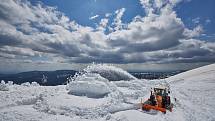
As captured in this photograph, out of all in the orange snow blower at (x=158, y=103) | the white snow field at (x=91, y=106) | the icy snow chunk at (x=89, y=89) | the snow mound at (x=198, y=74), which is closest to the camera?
the white snow field at (x=91, y=106)

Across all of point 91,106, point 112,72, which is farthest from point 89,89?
point 112,72

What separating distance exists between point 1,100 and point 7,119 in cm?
480

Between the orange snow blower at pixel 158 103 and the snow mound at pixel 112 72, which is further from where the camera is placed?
the snow mound at pixel 112 72

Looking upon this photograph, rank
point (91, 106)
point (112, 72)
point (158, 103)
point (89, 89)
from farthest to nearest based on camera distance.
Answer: point (112, 72), point (89, 89), point (158, 103), point (91, 106)

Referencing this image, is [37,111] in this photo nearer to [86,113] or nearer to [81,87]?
[86,113]

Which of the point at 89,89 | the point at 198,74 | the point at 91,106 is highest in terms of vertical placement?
the point at 198,74

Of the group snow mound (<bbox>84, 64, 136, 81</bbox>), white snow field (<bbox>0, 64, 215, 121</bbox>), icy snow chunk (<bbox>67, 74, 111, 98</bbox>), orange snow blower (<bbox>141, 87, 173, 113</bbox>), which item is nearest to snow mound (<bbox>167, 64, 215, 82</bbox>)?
snow mound (<bbox>84, 64, 136, 81</bbox>)

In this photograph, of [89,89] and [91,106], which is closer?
[91,106]

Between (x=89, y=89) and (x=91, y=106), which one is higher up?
(x=89, y=89)

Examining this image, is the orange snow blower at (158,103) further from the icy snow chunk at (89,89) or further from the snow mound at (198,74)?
the snow mound at (198,74)

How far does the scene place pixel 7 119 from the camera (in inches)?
467

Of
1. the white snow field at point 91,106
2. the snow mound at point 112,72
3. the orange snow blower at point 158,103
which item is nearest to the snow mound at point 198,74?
the snow mound at point 112,72

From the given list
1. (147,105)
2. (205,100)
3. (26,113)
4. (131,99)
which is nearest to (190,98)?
(205,100)

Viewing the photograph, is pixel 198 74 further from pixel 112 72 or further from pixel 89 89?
pixel 89 89
